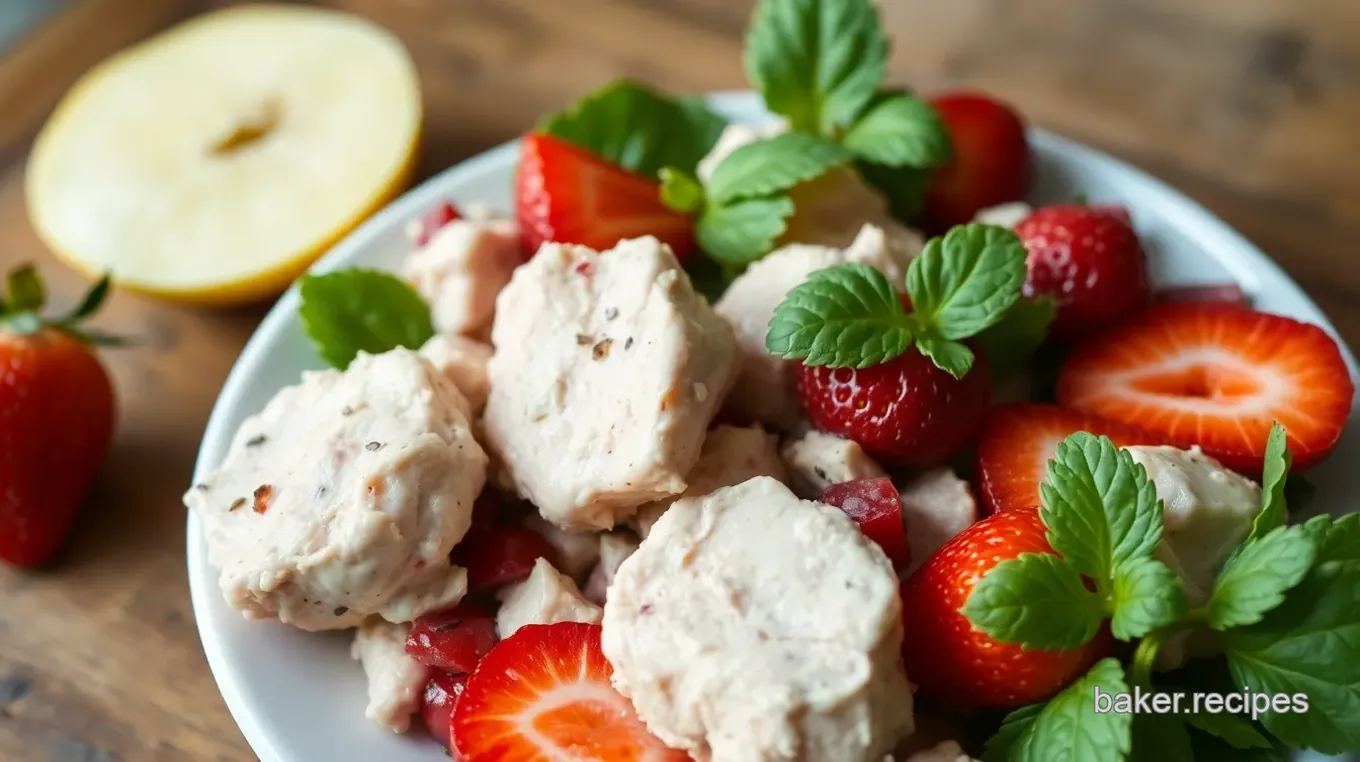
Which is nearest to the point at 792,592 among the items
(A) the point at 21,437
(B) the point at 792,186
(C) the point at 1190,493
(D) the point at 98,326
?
(C) the point at 1190,493

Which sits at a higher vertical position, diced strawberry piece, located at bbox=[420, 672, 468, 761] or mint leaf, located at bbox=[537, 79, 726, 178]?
mint leaf, located at bbox=[537, 79, 726, 178]

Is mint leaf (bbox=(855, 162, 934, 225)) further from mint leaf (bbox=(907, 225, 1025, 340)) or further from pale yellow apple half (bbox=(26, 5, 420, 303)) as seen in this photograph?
pale yellow apple half (bbox=(26, 5, 420, 303))

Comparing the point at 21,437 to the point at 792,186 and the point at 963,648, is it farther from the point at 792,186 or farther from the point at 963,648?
the point at 963,648

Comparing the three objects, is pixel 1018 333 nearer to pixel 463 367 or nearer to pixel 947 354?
pixel 947 354

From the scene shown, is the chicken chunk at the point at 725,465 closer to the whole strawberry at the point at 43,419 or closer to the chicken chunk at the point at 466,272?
the chicken chunk at the point at 466,272

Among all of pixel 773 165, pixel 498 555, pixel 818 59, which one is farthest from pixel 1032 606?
pixel 818 59

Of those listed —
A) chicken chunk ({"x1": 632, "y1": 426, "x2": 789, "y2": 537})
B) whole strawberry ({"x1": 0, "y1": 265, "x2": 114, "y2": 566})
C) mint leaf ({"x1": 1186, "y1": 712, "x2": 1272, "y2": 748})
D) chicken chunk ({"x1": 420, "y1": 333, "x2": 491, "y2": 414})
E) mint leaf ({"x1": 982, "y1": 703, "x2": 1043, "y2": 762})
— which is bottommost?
whole strawberry ({"x1": 0, "y1": 265, "x2": 114, "y2": 566})

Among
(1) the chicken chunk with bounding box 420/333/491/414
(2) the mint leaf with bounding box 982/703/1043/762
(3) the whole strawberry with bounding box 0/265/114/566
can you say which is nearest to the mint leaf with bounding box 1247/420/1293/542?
(2) the mint leaf with bounding box 982/703/1043/762
